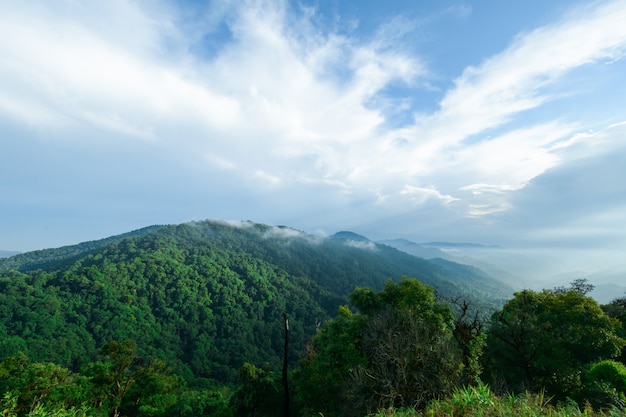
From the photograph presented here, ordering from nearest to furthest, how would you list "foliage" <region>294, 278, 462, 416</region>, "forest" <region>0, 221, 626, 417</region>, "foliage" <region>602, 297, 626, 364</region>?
"forest" <region>0, 221, 626, 417</region>
"foliage" <region>294, 278, 462, 416</region>
"foliage" <region>602, 297, 626, 364</region>

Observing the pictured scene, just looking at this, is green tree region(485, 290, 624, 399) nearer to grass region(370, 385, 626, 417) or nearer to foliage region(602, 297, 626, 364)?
foliage region(602, 297, 626, 364)

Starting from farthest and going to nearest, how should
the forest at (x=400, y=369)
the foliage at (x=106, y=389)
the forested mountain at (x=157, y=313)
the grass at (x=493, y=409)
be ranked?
the forested mountain at (x=157, y=313)
the foliage at (x=106, y=389)
the forest at (x=400, y=369)
the grass at (x=493, y=409)

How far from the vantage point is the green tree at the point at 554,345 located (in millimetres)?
21797

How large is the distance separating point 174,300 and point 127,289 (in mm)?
21177

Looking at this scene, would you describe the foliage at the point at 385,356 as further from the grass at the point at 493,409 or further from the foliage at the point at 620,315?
the foliage at the point at 620,315

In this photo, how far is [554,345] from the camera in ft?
73.1

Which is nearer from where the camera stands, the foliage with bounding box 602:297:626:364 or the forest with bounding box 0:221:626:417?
the forest with bounding box 0:221:626:417

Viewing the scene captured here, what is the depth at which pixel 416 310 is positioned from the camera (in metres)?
22.6

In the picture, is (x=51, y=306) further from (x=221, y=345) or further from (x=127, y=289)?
(x=221, y=345)

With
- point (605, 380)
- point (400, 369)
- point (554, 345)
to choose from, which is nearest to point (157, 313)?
point (400, 369)

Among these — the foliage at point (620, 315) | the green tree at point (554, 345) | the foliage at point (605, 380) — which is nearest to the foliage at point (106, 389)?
the green tree at point (554, 345)

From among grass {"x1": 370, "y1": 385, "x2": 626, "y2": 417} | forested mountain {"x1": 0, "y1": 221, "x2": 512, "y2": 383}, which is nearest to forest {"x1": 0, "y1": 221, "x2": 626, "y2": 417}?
grass {"x1": 370, "y1": 385, "x2": 626, "y2": 417}

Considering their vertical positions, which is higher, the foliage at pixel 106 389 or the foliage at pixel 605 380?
the foliage at pixel 605 380

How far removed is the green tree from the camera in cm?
2180
